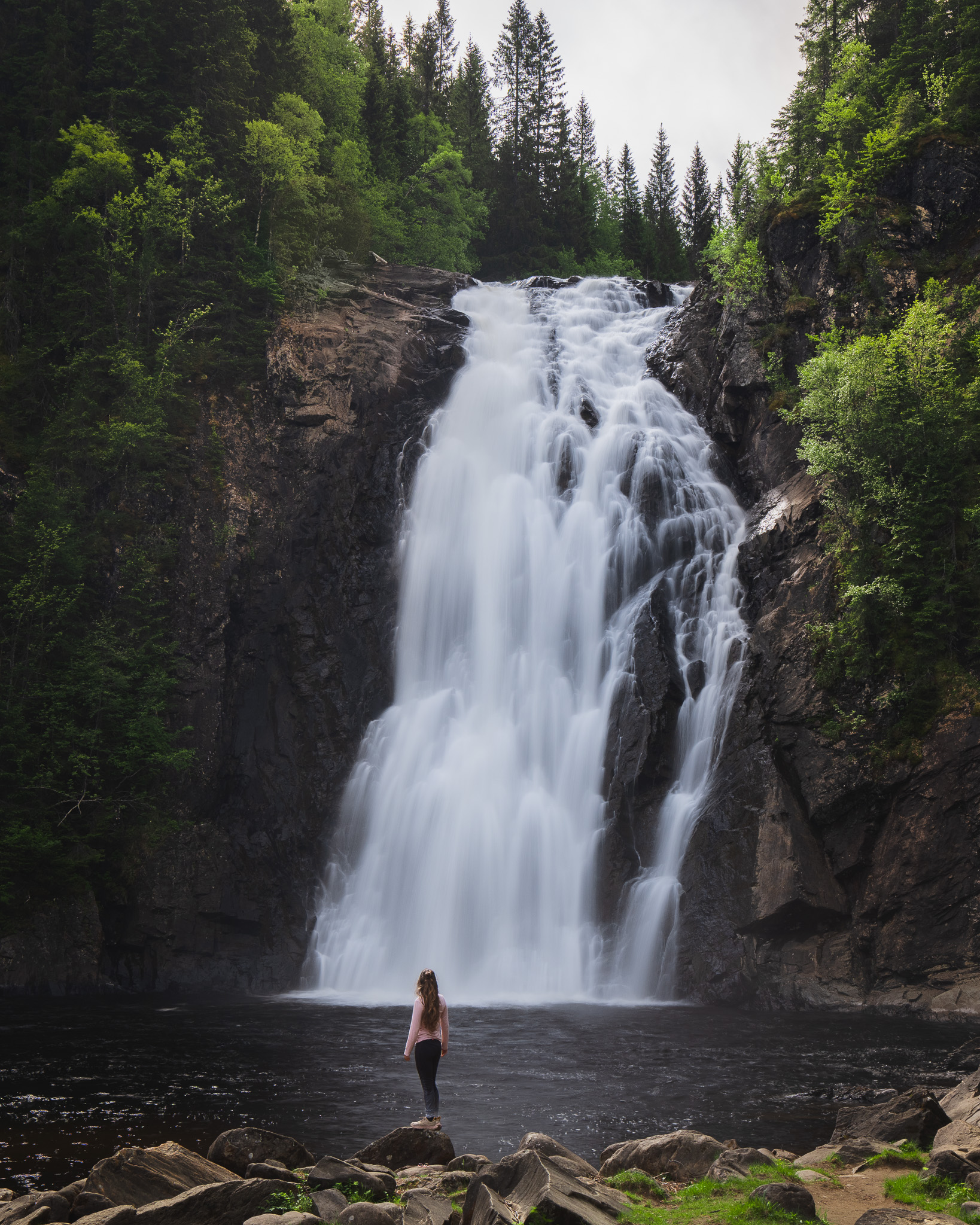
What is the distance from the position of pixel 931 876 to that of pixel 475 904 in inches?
430

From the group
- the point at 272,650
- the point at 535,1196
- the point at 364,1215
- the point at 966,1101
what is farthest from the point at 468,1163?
the point at 272,650

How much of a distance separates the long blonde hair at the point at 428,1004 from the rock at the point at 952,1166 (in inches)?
199

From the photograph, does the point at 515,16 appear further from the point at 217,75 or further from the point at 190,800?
the point at 190,800

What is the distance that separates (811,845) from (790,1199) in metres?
15.3

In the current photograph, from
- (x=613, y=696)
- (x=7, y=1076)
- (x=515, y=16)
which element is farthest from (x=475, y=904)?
(x=515, y=16)

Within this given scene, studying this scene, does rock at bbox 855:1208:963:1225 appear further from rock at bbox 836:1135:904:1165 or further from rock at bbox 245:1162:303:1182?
rock at bbox 245:1162:303:1182

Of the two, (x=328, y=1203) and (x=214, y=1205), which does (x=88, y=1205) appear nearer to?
(x=214, y=1205)

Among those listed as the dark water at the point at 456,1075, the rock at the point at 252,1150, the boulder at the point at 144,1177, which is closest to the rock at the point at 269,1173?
the boulder at the point at 144,1177

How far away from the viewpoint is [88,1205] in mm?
6848

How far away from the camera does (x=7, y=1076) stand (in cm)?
1309

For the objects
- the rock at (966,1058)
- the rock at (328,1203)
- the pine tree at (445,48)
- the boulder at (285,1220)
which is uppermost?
the pine tree at (445,48)

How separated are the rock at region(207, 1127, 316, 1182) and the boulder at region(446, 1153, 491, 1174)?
60.3 inches

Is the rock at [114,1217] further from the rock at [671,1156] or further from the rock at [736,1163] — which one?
the rock at [736,1163]

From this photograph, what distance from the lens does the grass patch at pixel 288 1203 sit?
268 inches
